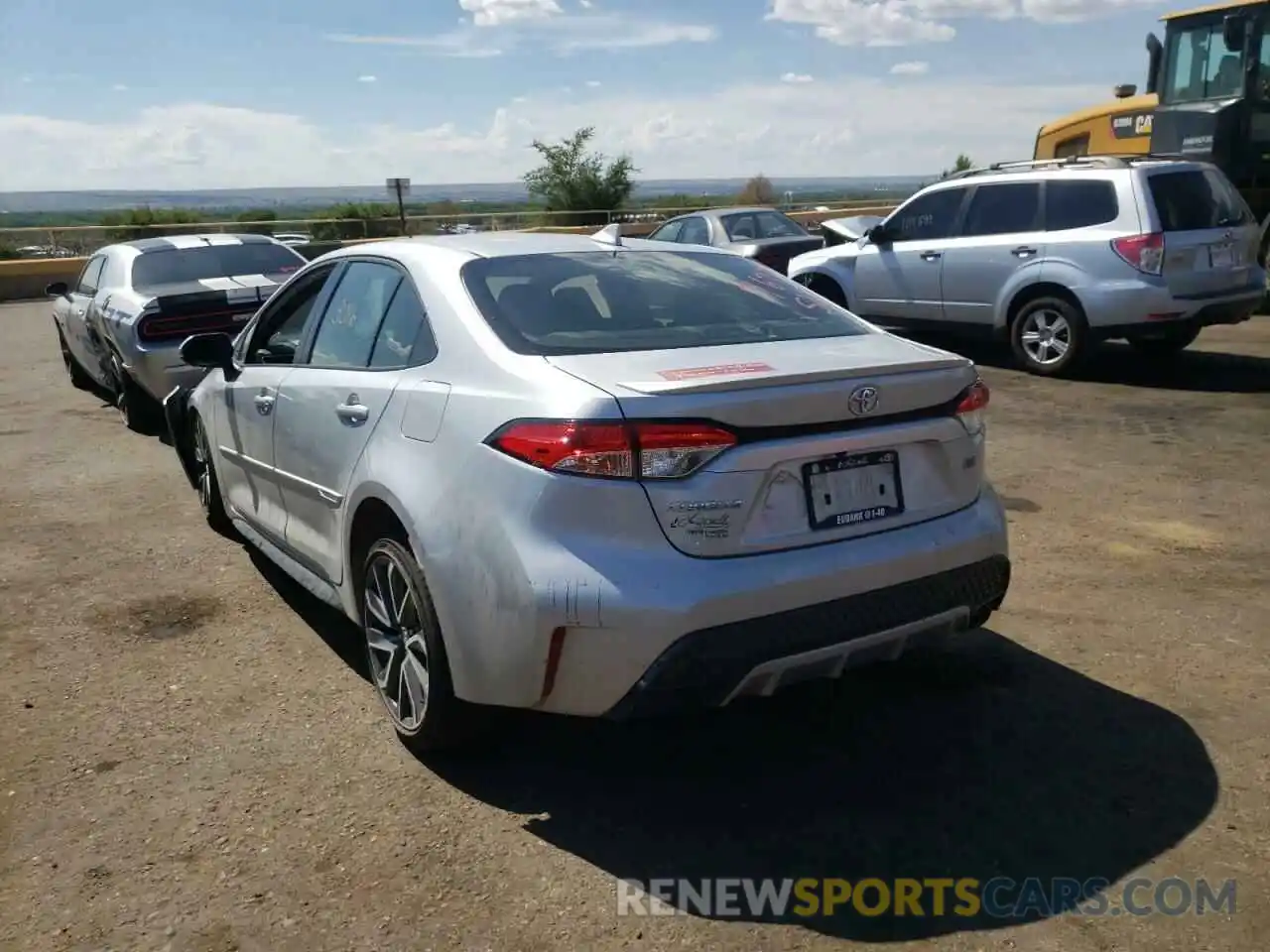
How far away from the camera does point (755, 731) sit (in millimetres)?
3764

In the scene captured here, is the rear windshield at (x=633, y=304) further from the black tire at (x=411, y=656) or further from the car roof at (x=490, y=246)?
the black tire at (x=411, y=656)

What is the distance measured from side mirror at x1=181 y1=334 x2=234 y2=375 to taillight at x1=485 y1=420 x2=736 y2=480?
9.01ft

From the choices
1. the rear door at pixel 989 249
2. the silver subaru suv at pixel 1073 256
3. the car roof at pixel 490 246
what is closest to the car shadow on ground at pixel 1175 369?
the silver subaru suv at pixel 1073 256

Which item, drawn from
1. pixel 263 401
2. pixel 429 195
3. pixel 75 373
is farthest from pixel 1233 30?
pixel 429 195

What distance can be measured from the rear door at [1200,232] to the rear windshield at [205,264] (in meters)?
7.16

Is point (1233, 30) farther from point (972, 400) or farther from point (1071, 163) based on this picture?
point (972, 400)

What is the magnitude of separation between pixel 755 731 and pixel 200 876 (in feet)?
5.75

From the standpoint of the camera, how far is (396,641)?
3688mm

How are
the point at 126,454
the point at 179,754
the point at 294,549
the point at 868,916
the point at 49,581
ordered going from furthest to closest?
the point at 126,454 < the point at 49,581 < the point at 294,549 < the point at 179,754 < the point at 868,916

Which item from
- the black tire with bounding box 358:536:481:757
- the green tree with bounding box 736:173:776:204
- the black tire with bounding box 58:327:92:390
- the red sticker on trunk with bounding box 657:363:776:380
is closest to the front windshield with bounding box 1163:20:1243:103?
the red sticker on trunk with bounding box 657:363:776:380

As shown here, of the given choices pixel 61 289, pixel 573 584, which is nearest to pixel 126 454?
pixel 61 289

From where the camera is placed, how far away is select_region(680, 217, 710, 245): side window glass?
49.9ft

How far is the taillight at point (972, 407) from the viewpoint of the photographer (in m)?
3.47

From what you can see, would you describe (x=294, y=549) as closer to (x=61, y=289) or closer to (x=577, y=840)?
(x=577, y=840)
